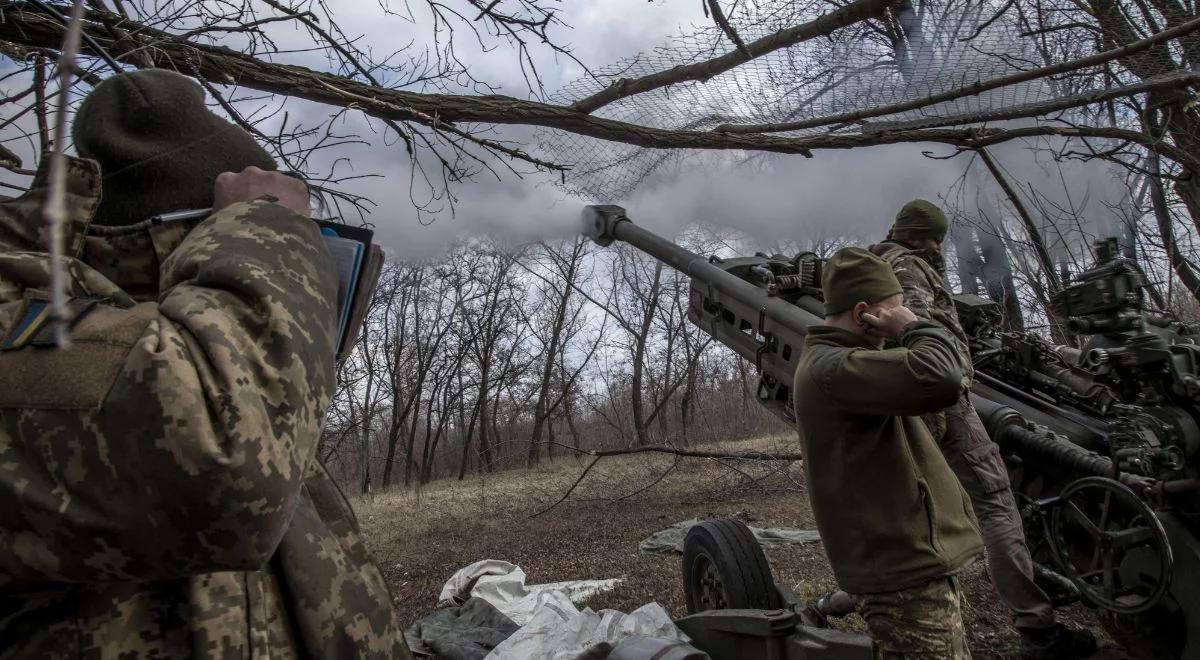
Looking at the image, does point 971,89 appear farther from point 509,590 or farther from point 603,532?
point 603,532

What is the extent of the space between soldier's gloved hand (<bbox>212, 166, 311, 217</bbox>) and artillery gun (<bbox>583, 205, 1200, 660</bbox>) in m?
2.52

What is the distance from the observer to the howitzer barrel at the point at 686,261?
168 inches

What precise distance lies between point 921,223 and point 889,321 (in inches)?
69.7

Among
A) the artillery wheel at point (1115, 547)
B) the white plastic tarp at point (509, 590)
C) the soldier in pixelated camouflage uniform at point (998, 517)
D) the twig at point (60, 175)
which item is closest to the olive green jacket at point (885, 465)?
the artillery wheel at point (1115, 547)

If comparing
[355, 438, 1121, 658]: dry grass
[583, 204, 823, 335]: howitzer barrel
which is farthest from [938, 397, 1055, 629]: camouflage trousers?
[583, 204, 823, 335]: howitzer barrel

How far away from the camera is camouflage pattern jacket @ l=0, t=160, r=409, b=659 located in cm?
80

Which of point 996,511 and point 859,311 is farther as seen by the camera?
point 996,511

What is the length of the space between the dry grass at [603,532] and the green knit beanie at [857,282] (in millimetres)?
2388

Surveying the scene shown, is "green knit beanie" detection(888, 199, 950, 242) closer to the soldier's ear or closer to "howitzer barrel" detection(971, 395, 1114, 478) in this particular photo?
"howitzer barrel" detection(971, 395, 1114, 478)

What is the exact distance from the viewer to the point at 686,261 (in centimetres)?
522

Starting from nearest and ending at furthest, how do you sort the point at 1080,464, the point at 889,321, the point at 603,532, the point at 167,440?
the point at 167,440
the point at 889,321
the point at 1080,464
the point at 603,532

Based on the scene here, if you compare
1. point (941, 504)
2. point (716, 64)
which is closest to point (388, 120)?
point (716, 64)

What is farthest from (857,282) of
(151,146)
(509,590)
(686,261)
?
(509,590)

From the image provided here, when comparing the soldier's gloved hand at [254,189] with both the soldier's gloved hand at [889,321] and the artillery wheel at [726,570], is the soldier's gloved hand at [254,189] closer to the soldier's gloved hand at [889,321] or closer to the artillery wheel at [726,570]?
the soldier's gloved hand at [889,321]
